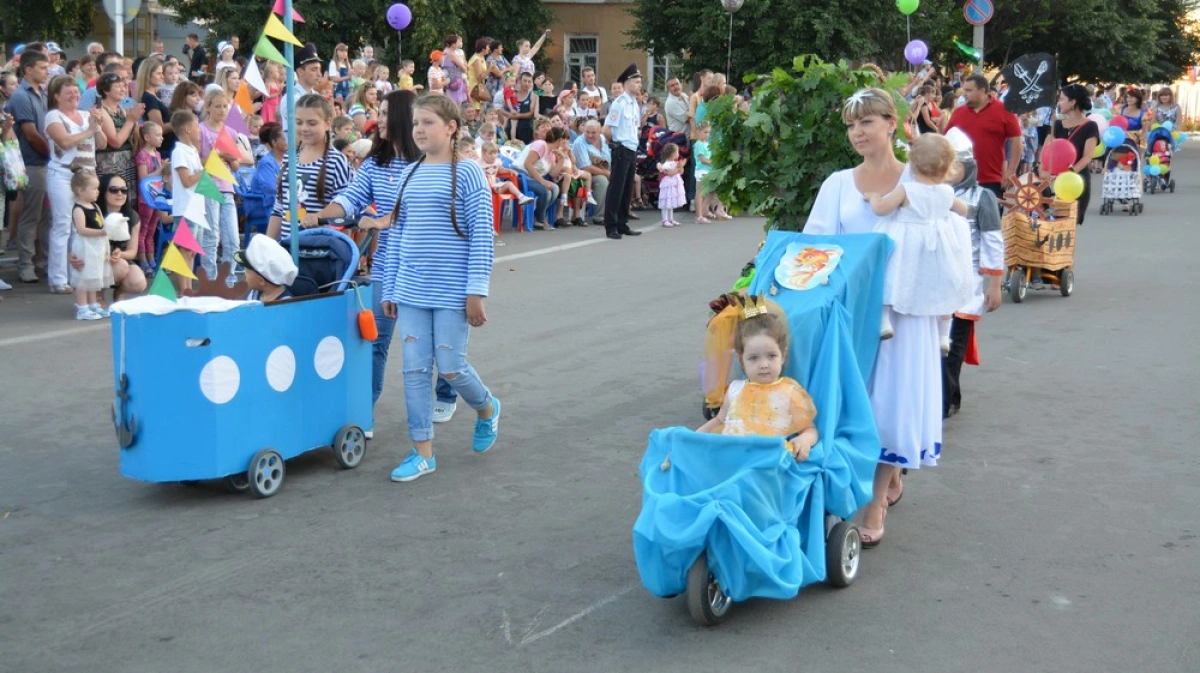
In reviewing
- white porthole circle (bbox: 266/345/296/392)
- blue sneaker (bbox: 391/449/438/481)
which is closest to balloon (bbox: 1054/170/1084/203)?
blue sneaker (bbox: 391/449/438/481)

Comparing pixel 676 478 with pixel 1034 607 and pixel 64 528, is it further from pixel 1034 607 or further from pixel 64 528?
pixel 64 528

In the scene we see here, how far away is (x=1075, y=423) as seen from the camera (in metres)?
7.93

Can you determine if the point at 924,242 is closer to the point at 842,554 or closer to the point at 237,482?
the point at 842,554

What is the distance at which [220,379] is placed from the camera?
6.16 meters

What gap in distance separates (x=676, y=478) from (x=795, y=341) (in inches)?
31.0

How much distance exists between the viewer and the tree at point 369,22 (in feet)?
134

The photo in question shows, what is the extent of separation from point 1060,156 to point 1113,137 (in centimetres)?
832

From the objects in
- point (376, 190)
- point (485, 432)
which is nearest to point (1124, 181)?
point (485, 432)

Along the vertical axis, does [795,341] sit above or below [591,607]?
above

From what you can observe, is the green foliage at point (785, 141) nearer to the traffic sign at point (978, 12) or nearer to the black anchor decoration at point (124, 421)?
the black anchor decoration at point (124, 421)

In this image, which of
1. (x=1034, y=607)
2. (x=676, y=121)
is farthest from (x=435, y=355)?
(x=676, y=121)

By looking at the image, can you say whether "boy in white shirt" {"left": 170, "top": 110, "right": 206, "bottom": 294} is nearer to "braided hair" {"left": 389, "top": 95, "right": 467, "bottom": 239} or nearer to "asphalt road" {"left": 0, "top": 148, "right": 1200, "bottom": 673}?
"asphalt road" {"left": 0, "top": 148, "right": 1200, "bottom": 673}

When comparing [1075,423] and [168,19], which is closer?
[1075,423]

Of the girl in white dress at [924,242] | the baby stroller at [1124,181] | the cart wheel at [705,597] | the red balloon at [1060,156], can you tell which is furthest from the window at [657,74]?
the cart wheel at [705,597]
